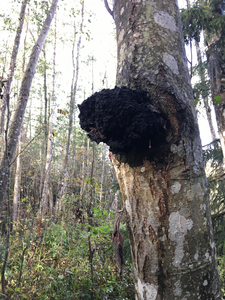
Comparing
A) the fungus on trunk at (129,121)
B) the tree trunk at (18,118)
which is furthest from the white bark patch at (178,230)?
the tree trunk at (18,118)

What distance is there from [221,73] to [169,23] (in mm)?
2381

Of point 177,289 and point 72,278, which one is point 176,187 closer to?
point 177,289

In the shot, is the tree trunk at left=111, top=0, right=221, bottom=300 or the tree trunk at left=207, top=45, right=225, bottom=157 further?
the tree trunk at left=207, top=45, right=225, bottom=157

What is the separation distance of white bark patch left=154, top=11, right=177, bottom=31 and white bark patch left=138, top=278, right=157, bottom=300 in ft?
3.66

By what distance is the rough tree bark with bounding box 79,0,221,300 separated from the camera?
702 mm

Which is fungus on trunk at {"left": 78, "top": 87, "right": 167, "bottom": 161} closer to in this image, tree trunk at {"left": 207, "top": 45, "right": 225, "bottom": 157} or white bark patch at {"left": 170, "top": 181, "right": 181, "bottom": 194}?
white bark patch at {"left": 170, "top": 181, "right": 181, "bottom": 194}

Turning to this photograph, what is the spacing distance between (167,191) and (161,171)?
79mm

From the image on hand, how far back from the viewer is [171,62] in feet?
2.75

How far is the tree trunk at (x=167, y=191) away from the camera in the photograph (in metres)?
0.70

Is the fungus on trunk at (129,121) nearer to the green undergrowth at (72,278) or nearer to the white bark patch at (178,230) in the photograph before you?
the white bark patch at (178,230)

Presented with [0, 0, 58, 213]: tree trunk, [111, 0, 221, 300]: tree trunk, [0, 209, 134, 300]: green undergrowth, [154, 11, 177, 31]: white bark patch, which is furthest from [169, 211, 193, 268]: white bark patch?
[0, 0, 58, 213]: tree trunk

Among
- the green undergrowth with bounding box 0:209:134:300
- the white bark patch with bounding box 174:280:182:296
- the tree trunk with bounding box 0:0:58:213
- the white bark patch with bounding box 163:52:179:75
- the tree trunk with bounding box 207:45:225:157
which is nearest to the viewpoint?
the white bark patch with bounding box 174:280:182:296

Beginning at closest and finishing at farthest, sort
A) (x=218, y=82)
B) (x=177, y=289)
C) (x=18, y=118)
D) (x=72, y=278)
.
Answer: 1. (x=177, y=289)
2. (x=218, y=82)
3. (x=72, y=278)
4. (x=18, y=118)

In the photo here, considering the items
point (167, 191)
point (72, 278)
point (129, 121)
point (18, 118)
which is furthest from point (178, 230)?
point (18, 118)
